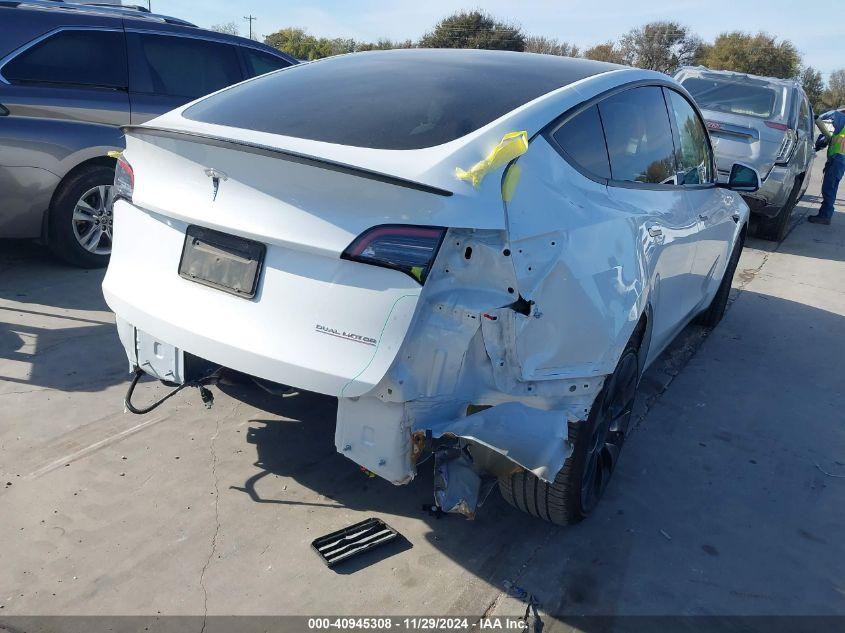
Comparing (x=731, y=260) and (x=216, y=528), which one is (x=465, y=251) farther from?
(x=731, y=260)

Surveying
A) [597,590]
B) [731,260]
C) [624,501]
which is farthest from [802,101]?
[597,590]

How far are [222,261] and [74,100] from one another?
12.2 ft

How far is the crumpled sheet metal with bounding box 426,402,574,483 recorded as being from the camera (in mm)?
2480

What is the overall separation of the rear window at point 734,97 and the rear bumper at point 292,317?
333 inches

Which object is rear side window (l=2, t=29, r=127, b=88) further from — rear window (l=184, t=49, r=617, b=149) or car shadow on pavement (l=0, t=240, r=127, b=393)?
rear window (l=184, t=49, r=617, b=149)

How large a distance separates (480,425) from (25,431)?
2251 millimetres

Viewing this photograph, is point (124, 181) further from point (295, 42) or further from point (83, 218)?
point (295, 42)

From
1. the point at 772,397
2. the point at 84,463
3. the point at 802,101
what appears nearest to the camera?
the point at 84,463

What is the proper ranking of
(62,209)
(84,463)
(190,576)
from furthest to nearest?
(62,209) → (84,463) → (190,576)

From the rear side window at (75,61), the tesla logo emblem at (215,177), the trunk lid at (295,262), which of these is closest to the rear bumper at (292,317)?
the trunk lid at (295,262)

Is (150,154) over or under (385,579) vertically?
over

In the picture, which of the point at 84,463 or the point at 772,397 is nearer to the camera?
the point at 84,463

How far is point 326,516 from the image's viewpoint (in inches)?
120

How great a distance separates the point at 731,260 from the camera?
5.73m
